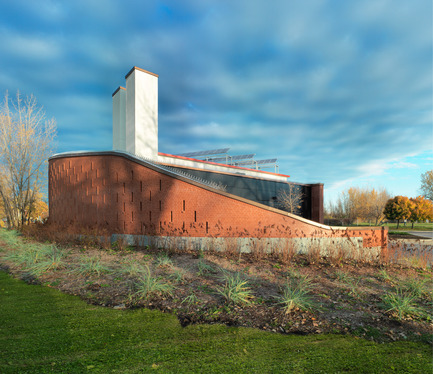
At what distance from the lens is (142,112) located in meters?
15.5

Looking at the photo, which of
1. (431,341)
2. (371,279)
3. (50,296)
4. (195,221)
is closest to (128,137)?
(195,221)

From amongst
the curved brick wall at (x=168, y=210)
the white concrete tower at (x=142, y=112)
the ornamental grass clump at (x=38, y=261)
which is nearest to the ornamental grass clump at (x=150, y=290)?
the ornamental grass clump at (x=38, y=261)

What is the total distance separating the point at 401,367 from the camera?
261 cm

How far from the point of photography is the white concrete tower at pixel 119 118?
1850cm

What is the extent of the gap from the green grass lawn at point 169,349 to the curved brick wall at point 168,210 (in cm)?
555

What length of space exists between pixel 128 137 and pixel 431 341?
1606 centimetres

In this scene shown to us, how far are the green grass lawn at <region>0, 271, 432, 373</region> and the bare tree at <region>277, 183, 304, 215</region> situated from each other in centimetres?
1796

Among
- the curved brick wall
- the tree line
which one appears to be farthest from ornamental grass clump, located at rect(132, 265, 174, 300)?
the tree line

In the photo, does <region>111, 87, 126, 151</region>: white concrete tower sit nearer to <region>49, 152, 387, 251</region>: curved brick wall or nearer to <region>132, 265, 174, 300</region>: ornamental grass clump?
<region>49, 152, 387, 251</region>: curved brick wall

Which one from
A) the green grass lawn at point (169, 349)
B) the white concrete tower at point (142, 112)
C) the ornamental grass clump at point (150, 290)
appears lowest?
the green grass lawn at point (169, 349)

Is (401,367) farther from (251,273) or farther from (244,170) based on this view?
(244,170)

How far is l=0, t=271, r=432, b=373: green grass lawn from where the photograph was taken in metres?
2.48

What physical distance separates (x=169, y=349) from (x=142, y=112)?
14.9 m

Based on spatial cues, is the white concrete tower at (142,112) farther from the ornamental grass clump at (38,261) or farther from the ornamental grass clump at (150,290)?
the ornamental grass clump at (150,290)
